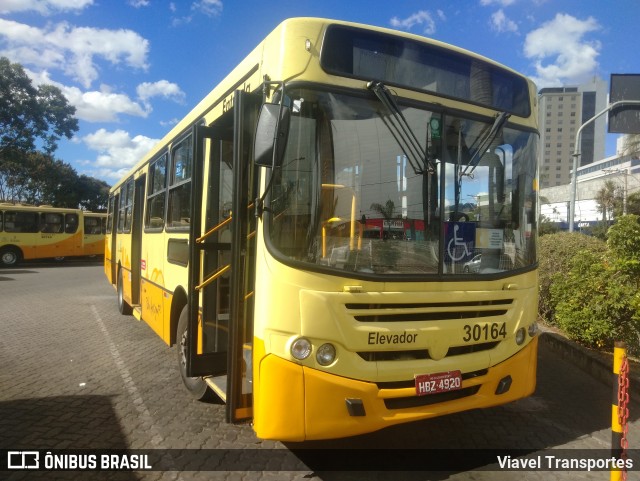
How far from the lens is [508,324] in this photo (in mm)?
3861

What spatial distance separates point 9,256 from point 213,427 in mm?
23707

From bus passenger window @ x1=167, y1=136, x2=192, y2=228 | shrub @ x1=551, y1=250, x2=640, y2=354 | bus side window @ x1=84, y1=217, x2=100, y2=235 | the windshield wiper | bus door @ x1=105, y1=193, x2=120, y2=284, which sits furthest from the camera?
bus side window @ x1=84, y1=217, x2=100, y2=235

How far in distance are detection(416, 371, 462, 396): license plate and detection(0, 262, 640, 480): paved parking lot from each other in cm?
68

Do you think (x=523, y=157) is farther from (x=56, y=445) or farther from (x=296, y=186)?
(x=56, y=445)

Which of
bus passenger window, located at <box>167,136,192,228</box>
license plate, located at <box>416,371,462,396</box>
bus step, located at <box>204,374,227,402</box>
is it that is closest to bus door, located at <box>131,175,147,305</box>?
bus passenger window, located at <box>167,136,192,228</box>

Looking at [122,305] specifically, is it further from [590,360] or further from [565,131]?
[565,131]

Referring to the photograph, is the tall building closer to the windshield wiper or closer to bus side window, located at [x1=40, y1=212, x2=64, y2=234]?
bus side window, located at [x1=40, y1=212, x2=64, y2=234]

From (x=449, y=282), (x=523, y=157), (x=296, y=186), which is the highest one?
(x=523, y=157)

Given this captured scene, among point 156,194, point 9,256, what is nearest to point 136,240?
point 156,194

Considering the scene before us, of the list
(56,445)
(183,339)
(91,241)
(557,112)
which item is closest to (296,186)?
(183,339)

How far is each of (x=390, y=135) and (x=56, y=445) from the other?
3686 mm

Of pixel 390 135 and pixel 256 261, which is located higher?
pixel 390 135

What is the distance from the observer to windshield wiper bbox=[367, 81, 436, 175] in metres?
3.46

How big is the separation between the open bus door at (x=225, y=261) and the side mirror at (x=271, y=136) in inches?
15.6
